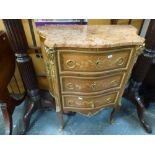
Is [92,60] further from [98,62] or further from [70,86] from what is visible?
[70,86]

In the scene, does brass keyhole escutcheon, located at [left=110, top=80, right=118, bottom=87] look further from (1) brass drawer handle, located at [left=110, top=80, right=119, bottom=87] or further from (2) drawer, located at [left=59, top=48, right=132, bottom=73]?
(2) drawer, located at [left=59, top=48, right=132, bottom=73]

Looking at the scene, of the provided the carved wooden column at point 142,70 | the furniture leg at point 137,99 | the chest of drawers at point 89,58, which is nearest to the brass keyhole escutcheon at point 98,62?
the chest of drawers at point 89,58

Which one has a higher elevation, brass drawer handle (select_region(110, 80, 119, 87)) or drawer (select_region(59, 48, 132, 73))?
drawer (select_region(59, 48, 132, 73))

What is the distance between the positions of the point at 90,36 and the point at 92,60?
0.46ft

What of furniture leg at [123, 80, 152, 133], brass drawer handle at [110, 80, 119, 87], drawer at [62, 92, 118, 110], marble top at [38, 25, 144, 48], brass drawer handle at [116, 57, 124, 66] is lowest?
furniture leg at [123, 80, 152, 133]

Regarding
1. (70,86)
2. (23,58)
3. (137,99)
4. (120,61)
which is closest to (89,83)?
(70,86)

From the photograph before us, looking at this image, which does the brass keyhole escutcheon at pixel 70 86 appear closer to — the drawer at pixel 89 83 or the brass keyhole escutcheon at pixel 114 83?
the drawer at pixel 89 83

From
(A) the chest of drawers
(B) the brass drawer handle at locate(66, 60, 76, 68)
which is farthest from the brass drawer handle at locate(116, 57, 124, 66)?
(B) the brass drawer handle at locate(66, 60, 76, 68)

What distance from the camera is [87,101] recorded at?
111 cm

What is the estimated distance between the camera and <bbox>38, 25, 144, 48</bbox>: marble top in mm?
772

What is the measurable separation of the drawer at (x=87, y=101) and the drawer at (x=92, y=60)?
0.27 metres
